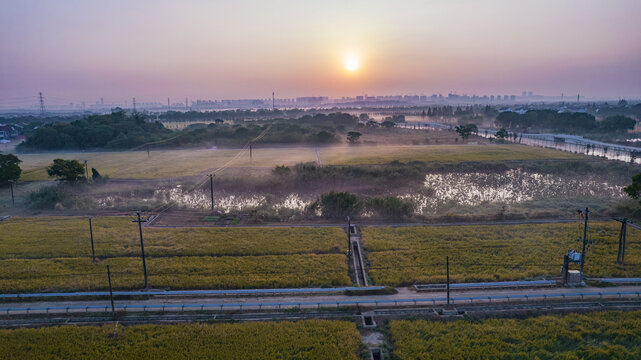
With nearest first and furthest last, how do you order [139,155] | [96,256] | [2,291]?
[2,291] < [96,256] < [139,155]

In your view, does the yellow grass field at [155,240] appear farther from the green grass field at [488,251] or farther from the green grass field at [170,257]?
the green grass field at [488,251]

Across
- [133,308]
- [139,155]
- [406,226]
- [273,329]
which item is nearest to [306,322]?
[273,329]

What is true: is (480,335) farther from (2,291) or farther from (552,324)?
(2,291)

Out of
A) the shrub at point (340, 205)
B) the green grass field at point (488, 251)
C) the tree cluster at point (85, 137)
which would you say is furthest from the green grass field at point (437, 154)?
the tree cluster at point (85, 137)

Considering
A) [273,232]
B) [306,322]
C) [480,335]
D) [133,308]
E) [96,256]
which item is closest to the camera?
[480,335]

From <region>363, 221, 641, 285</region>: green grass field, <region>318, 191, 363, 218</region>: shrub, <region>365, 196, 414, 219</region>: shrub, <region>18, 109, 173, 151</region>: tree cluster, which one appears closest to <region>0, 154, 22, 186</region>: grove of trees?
<region>18, 109, 173, 151</region>: tree cluster

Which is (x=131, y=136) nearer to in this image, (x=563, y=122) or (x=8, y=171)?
(x=8, y=171)
